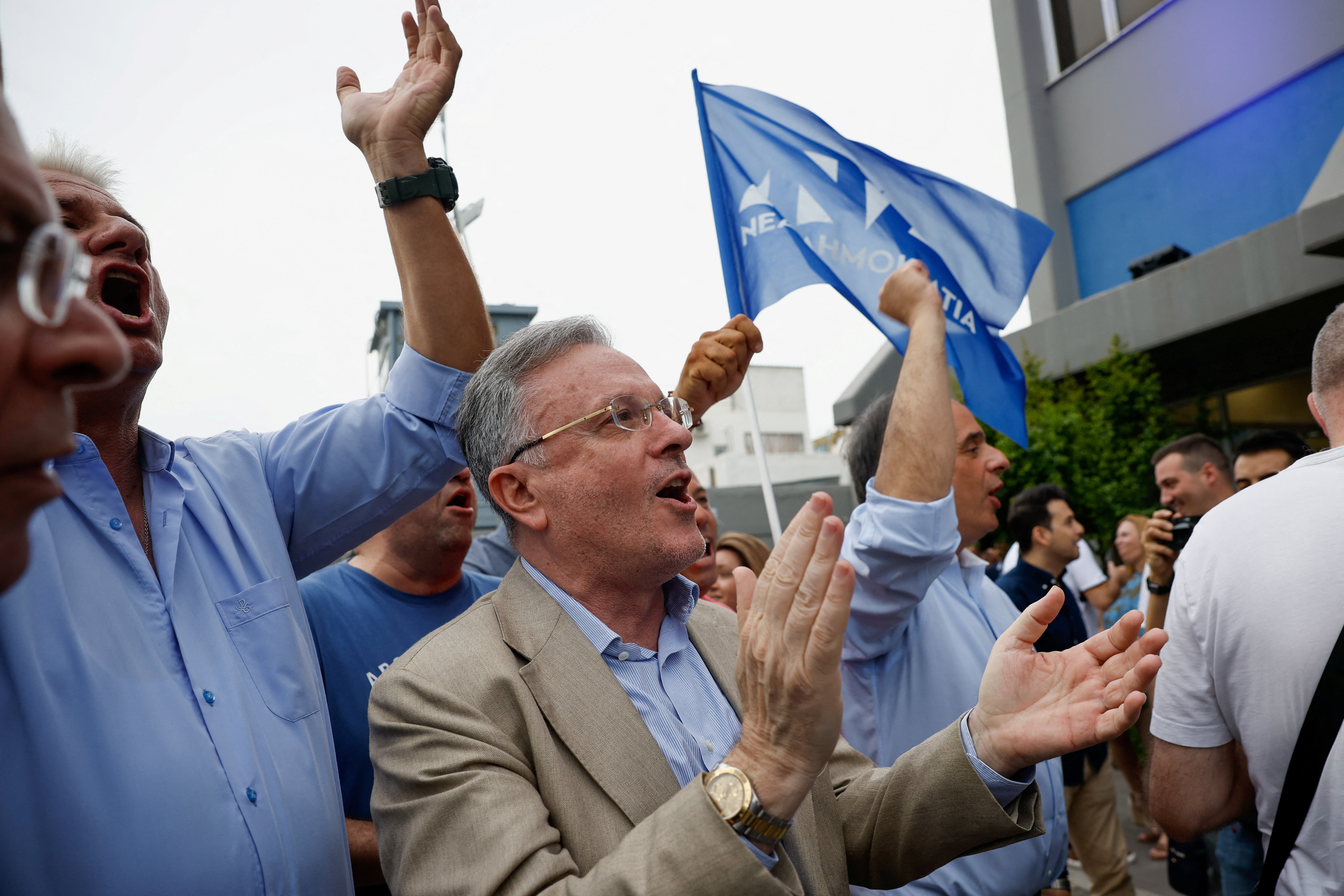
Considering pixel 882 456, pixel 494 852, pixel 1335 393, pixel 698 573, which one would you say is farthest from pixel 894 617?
pixel 698 573

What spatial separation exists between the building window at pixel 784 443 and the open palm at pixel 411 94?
44919mm

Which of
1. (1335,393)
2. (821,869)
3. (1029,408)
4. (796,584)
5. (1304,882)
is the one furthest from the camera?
(1029,408)

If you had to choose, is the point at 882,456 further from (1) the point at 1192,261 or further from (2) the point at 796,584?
(1) the point at 1192,261

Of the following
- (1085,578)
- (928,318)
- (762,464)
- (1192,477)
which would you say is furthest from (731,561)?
(1085,578)

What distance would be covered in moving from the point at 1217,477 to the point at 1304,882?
158 inches

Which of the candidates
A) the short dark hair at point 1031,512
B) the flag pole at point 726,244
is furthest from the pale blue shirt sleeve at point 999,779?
the short dark hair at point 1031,512

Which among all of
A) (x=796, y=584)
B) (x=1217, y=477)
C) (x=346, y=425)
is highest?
(x=346, y=425)

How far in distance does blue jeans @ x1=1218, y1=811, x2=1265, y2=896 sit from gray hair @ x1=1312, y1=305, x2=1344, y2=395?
185 cm

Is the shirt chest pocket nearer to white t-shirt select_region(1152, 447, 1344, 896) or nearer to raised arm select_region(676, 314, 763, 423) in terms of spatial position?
raised arm select_region(676, 314, 763, 423)

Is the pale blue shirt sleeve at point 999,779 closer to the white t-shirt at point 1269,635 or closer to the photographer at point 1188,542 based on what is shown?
the white t-shirt at point 1269,635

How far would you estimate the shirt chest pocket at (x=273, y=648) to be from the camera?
71.0 inches

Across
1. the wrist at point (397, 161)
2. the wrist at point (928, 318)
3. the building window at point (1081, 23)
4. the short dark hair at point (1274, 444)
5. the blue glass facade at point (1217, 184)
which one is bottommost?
the short dark hair at point (1274, 444)

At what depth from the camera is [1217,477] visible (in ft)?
18.3

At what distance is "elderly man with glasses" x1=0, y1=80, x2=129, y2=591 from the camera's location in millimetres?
714
